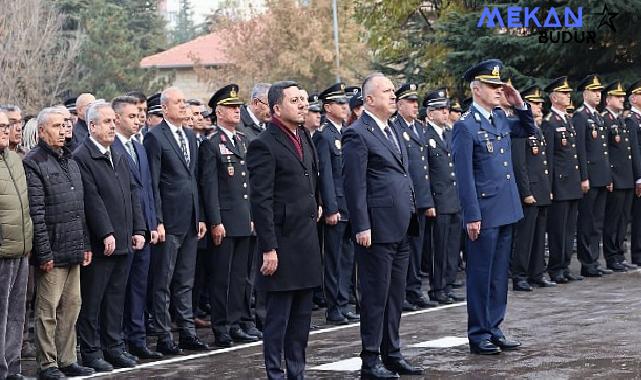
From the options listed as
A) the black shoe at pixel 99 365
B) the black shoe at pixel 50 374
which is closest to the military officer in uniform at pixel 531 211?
the black shoe at pixel 99 365

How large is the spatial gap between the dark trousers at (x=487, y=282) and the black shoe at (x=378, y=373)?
1215 millimetres

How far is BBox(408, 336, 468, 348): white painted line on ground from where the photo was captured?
410 inches

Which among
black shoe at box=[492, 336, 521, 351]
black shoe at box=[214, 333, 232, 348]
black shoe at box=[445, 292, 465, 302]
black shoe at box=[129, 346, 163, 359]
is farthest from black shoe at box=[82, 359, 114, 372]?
black shoe at box=[445, 292, 465, 302]

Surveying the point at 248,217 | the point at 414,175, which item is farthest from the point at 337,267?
the point at 248,217

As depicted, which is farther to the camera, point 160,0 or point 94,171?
point 160,0

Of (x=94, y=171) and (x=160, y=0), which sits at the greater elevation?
(x=160, y=0)

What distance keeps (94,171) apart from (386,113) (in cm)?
252

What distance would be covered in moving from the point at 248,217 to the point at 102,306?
1810 mm

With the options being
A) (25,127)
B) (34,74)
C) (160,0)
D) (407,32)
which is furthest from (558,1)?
(160,0)

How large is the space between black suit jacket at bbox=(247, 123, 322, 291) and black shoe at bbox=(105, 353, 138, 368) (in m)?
2.04

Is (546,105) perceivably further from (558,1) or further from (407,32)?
(407,32)

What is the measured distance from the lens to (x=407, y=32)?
29.6 m

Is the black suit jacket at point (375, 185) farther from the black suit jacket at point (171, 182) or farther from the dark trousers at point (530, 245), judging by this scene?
the dark trousers at point (530, 245)

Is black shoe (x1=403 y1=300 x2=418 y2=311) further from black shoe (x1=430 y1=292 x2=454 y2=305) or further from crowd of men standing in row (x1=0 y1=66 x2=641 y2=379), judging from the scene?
black shoe (x1=430 y1=292 x2=454 y2=305)
